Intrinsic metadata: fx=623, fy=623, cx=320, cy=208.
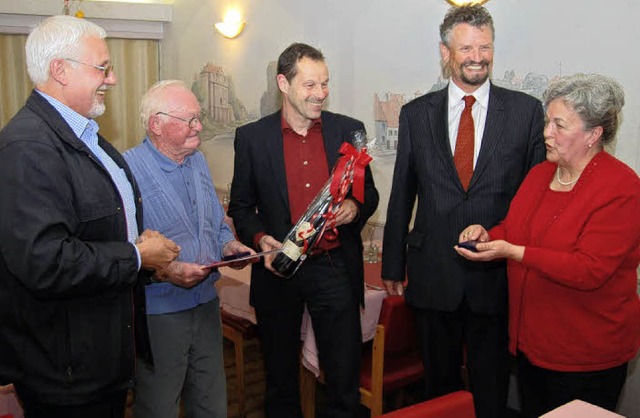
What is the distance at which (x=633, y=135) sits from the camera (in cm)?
334

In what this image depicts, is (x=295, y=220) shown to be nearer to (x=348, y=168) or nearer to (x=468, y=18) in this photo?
(x=348, y=168)

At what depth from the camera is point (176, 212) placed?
237 cm

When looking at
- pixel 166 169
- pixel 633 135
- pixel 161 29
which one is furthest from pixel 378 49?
Answer: pixel 161 29

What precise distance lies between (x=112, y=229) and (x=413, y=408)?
3.42 feet

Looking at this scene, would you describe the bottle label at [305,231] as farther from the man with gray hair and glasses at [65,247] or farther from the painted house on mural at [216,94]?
the painted house on mural at [216,94]

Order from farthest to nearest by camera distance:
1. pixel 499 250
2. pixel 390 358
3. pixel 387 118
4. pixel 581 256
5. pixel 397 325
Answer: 1. pixel 387 118
2. pixel 390 358
3. pixel 397 325
4. pixel 499 250
5. pixel 581 256

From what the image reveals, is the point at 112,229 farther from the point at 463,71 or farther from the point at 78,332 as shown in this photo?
the point at 463,71

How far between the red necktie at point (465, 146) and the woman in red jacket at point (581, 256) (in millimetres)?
329

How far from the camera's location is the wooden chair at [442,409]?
1519 mm

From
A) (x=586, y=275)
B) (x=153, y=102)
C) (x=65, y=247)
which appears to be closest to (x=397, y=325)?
(x=586, y=275)

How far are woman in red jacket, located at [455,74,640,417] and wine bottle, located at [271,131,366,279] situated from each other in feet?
1.85

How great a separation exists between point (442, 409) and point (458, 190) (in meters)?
1.13

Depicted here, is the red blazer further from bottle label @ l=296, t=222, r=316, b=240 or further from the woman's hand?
bottle label @ l=296, t=222, r=316, b=240

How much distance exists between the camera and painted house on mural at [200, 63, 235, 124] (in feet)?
22.4
